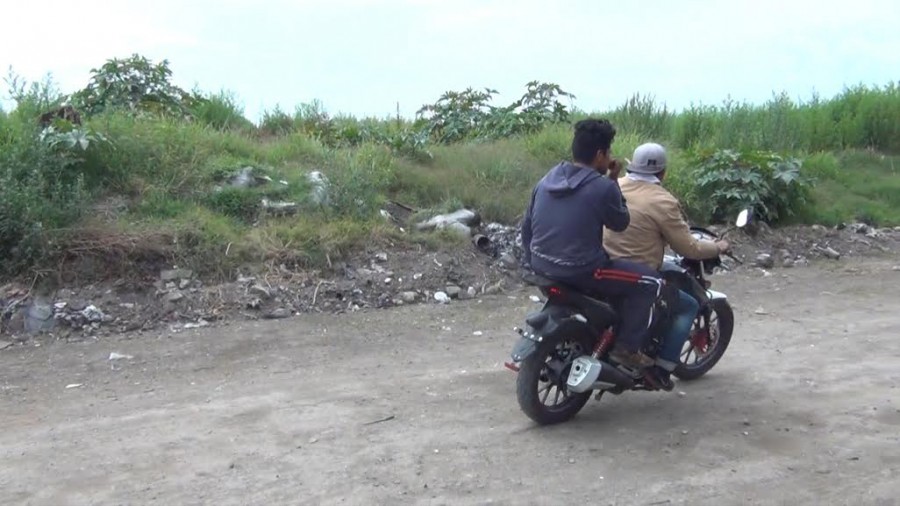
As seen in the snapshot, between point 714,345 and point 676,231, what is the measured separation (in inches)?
48.4

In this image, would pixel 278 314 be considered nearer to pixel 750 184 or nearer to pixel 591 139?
pixel 591 139

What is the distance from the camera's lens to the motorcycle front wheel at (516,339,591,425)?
18.9ft

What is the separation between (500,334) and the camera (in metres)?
8.23

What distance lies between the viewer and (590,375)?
575 cm

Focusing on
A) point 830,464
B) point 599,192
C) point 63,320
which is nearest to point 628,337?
point 599,192

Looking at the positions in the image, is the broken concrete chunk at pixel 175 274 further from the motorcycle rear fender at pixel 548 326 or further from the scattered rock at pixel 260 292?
the motorcycle rear fender at pixel 548 326

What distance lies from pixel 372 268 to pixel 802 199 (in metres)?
5.59

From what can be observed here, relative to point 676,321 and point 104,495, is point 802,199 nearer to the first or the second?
point 676,321

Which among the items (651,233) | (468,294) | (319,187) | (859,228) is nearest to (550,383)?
(651,233)

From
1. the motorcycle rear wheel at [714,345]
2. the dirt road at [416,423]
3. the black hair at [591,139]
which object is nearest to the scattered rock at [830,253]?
the dirt road at [416,423]

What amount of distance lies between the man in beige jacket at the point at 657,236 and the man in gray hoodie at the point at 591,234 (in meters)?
0.20

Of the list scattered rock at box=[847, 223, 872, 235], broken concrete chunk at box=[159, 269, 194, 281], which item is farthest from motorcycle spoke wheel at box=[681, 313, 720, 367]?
scattered rock at box=[847, 223, 872, 235]

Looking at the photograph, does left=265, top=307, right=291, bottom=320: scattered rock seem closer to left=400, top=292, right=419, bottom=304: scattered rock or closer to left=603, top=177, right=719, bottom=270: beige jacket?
left=400, top=292, right=419, bottom=304: scattered rock

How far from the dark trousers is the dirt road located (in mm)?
543
